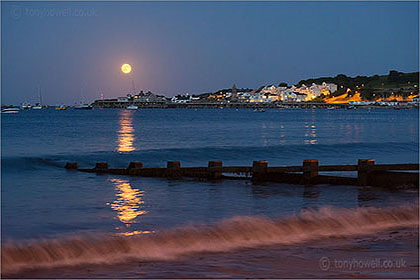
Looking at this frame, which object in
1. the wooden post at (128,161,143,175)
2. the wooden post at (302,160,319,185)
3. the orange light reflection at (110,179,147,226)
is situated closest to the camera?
the orange light reflection at (110,179,147,226)

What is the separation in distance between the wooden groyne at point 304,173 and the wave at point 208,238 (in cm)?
258

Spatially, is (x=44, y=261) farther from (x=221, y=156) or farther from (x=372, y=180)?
(x=221, y=156)

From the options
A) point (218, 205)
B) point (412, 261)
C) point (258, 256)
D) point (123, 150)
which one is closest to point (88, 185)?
point (218, 205)

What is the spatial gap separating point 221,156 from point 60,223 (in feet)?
99.0

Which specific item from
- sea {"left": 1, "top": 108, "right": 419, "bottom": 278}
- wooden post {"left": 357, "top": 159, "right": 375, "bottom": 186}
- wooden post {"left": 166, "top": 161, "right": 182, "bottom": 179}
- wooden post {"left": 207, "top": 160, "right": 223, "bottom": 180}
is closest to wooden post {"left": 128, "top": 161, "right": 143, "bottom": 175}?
sea {"left": 1, "top": 108, "right": 419, "bottom": 278}

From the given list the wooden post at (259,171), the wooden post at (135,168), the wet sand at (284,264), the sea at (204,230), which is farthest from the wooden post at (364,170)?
the wooden post at (135,168)

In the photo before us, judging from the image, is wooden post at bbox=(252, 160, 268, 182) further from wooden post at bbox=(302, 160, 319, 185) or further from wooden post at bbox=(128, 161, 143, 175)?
wooden post at bbox=(128, 161, 143, 175)

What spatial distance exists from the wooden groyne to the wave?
258 cm

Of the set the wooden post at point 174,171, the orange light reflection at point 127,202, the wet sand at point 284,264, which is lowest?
the wet sand at point 284,264

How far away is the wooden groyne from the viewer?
18891mm

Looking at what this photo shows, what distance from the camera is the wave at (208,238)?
472 inches

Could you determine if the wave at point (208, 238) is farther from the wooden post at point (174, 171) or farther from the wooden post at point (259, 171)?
the wooden post at point (174, 171)

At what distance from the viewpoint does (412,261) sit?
36.4 feet

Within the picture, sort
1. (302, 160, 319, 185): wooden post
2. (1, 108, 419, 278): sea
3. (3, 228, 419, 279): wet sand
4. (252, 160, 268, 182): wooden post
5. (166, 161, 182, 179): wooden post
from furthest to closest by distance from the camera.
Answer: (166, 161, 182, 179): wooden post, (252, 160, 268, 182): wooden post, (302, 160, 319, 185): wooden post, (1, 108, 419, 278): sea, (3, 228, 419, 279): wet sand
